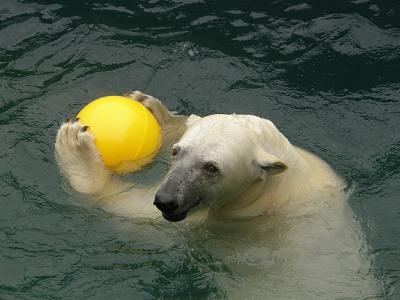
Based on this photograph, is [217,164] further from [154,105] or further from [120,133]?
[154,105]

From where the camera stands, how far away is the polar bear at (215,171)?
581cm

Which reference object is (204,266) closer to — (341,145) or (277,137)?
(277,137)

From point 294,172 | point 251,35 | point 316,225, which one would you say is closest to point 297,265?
point 316,225

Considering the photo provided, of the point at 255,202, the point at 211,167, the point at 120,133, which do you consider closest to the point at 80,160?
the point at 120,133

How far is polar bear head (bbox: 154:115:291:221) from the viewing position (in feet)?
18.7

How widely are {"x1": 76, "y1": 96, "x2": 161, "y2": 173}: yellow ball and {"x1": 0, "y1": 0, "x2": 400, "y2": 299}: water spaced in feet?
1.76

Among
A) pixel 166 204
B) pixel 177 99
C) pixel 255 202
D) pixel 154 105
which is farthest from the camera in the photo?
pixel 177 99

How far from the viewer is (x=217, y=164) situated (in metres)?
5.83

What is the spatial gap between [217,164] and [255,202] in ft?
2.47

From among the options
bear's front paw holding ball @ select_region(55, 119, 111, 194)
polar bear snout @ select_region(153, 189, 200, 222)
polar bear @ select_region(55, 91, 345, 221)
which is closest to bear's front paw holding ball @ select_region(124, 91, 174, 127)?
polar bear @ select_region(55, 91, 345, 221)

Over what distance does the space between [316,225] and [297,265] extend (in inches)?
15.4

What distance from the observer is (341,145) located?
8.18 metres

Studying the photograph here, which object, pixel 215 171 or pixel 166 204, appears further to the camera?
pixel 215 171

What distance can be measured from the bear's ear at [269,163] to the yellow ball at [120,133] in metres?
1.14
